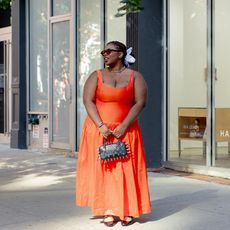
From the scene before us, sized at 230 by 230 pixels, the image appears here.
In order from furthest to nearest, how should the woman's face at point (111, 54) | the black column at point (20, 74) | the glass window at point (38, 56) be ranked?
the black column at point (20, 74), the glass window at point (38, 56), the woman's face at point (111, 54)

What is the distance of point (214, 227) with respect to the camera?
605 centimetres

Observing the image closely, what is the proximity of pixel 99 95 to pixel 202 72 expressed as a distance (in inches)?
174

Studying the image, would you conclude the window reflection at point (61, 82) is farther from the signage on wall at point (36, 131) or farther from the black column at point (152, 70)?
the black column at point (152, 70)

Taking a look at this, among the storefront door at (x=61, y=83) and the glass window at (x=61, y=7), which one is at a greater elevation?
the glass window at (x=61, y=7)

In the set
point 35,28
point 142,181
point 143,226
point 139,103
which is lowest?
point 143,226

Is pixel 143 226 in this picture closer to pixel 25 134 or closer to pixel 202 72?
pixel 202 72

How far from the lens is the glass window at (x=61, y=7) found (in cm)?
1354

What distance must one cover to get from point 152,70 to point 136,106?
4.57 metres

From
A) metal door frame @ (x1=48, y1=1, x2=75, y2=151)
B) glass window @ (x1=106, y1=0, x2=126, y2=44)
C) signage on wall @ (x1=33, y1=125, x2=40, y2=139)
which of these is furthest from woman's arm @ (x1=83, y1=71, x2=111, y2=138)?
signage on wall @ (x1=33, y1=125, x2=40, y2=139)

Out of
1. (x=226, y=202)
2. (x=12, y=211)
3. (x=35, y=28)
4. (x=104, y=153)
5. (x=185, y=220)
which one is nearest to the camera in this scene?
(x=104, y=153)

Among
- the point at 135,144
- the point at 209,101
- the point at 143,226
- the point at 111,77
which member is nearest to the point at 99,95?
the point at 111,77

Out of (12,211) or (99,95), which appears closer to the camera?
(99,95)

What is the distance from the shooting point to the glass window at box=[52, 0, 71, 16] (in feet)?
44.4

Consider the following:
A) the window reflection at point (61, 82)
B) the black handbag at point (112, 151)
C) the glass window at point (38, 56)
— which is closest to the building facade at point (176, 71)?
the window reflection at point (61, 82)
